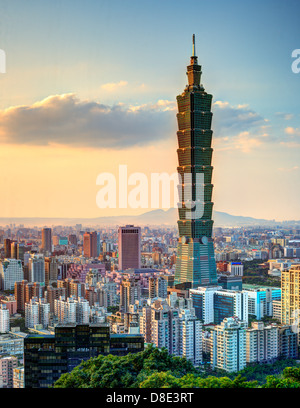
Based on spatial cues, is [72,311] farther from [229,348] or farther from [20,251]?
[229,348]

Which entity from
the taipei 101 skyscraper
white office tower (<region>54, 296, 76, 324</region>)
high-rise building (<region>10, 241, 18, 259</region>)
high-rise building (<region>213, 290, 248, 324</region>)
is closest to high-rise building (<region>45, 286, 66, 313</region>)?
white office tower (<region>54, 296, 76, 324</region>)

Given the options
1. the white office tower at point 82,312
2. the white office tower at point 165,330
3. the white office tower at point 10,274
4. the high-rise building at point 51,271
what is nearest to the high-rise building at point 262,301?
the white office tower at point 165,330

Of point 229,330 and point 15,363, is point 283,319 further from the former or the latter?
point 15,363

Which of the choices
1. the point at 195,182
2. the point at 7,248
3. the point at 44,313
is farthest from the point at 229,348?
the point at 195,182

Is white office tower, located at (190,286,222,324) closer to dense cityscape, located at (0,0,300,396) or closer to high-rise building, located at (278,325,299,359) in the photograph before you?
dense cityscape, located at (0,0,300,396)
